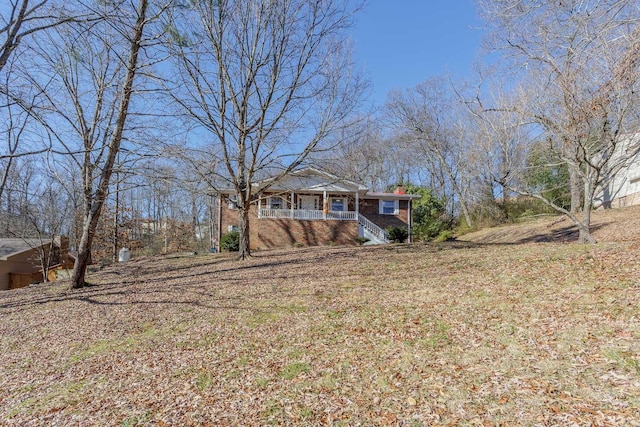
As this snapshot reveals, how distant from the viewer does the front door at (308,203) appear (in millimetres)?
22562

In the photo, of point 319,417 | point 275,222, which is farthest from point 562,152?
point 275,222

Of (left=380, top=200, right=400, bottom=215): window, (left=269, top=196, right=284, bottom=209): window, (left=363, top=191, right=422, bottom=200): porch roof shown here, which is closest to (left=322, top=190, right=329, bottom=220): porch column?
(left=269, top=196, right=284, bottom=209): window

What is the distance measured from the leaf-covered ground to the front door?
572 inches

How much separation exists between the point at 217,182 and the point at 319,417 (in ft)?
34.3

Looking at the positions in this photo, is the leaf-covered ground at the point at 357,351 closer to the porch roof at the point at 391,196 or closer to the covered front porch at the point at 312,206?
the covered front porch at the point at 312,206

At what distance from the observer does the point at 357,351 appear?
4.38 m

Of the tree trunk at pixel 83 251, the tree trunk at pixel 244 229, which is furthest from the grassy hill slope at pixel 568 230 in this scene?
the tree trunk at pixel 83 251

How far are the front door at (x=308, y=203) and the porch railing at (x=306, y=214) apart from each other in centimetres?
151

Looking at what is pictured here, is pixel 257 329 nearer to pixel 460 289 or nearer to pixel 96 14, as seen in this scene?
pixel 460 289

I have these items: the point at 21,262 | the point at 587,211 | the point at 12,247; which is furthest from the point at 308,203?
the point at 587,211

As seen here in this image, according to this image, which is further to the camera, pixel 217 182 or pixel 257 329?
pixel 217 182

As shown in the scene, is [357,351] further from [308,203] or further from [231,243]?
[308,203]

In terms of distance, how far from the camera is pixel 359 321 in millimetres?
5352

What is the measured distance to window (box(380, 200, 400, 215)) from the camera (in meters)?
22.9
